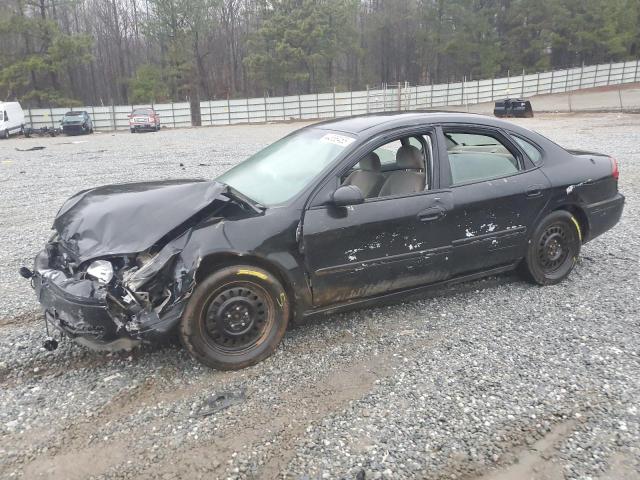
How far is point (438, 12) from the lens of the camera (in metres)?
56.8

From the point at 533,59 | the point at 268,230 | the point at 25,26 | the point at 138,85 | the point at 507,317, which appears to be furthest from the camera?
the point at 533,59

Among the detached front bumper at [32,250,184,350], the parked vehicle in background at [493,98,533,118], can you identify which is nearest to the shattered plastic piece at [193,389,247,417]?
the detached front bumper at [32,250,184,350]

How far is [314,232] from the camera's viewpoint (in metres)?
3.31

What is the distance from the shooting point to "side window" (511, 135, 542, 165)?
168 inches

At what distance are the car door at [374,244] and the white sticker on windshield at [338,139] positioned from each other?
34cm

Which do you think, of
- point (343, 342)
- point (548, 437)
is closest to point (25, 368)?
point (343, 342)

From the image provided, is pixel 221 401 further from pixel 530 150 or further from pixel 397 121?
pixel 530 150

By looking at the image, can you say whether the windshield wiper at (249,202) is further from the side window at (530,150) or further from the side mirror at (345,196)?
the side window at (530,150)

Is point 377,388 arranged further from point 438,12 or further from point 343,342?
point 438,12

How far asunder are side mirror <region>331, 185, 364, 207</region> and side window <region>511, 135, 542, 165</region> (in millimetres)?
1772

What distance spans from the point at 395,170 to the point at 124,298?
2.30 meters

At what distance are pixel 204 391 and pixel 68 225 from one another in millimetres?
1464

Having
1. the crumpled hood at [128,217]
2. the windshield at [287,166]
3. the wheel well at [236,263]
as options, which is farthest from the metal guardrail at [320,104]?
the wheel well at [236,263]

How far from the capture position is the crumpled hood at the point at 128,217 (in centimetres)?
304
